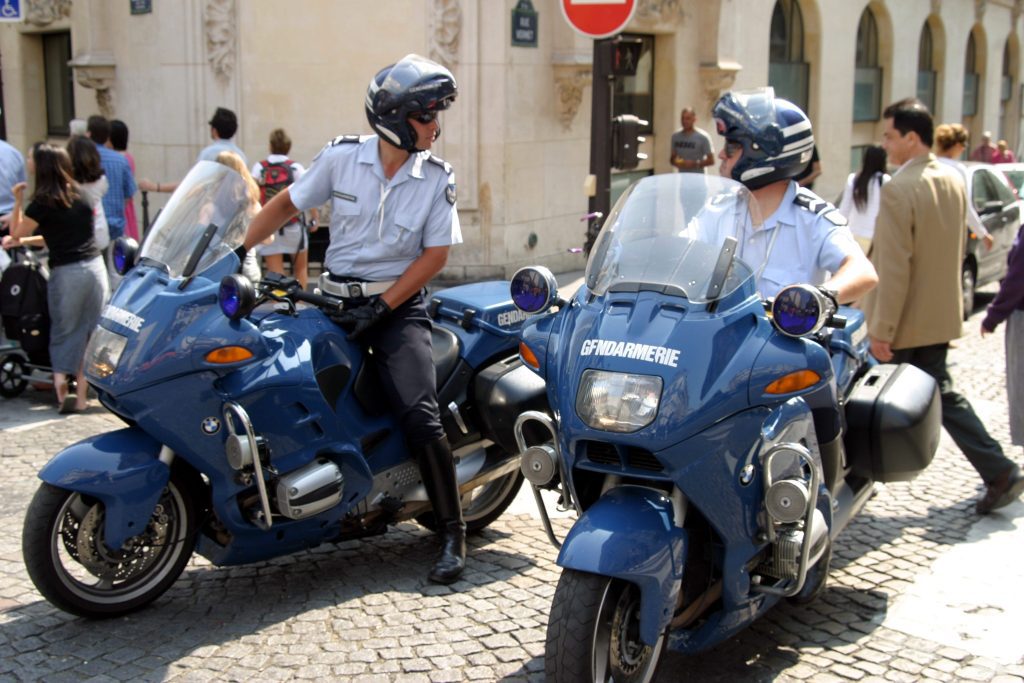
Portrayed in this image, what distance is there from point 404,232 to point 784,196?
1522 mm

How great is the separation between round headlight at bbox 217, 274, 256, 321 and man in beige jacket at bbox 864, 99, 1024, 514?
10.2 ft

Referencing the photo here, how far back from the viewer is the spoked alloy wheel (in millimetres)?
5469

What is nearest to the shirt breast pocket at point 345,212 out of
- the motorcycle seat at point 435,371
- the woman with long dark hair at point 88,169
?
the motorcycle seat at point 435,371

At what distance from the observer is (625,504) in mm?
3520

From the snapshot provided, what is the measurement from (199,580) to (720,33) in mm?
14071

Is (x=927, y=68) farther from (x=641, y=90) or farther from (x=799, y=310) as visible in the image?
(x=799, y=310)

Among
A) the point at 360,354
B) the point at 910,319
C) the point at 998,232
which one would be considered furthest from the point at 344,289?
the point at 998,232

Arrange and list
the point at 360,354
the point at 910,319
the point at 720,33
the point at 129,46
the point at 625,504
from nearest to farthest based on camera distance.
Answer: the point at 625,504 < the point at 360,354 < the point at 910,319 < the point at 129,46 < the point at 720,33

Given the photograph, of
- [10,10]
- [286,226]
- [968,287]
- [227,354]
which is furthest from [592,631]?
[968,287]

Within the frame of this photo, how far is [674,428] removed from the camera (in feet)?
11.2

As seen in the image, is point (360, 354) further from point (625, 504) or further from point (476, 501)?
point (625, 504)

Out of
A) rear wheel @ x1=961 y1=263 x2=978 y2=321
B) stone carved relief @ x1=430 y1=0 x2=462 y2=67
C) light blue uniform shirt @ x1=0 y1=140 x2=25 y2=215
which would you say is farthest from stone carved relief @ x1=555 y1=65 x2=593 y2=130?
light blue uniform shirt @ x1=0 y1=140 x2=25 y2=215

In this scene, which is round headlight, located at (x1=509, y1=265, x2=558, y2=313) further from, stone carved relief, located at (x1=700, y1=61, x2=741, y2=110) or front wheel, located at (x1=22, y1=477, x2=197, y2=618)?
stone carved relief, located at (x1=700, y1=61, x2=741, y2=110)

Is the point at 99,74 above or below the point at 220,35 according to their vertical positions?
below
